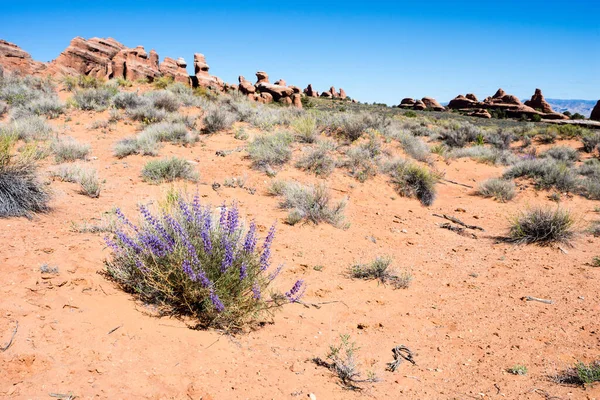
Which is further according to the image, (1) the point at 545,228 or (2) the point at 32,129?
(2) the point at 32,129

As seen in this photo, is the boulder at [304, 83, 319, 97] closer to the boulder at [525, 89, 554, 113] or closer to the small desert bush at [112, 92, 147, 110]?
the boulder at [525, 89, 554, 113]

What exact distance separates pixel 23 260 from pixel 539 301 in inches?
209

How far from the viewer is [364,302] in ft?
13.2

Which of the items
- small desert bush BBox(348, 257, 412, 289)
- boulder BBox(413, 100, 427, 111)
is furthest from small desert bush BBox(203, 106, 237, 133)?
boulder BBox(413, 100, 427, 111)

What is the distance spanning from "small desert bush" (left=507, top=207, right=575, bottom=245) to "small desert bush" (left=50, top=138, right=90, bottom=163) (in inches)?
345

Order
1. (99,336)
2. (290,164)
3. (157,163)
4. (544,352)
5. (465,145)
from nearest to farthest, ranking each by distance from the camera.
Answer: (99,336), (544,352), (157,163), (290,164), (465,145)

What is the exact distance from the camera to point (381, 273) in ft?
15.1

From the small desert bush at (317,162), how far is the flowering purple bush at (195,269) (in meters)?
5.43

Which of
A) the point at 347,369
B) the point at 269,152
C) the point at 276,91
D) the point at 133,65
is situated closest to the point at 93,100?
the point at 269,152

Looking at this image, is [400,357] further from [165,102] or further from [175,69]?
[175,69]

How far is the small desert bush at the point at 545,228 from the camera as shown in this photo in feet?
19.8

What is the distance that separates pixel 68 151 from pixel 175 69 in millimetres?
29857

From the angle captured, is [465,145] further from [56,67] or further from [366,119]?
[56,67]

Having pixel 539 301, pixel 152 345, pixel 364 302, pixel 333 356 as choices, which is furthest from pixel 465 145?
pixel 152 345
